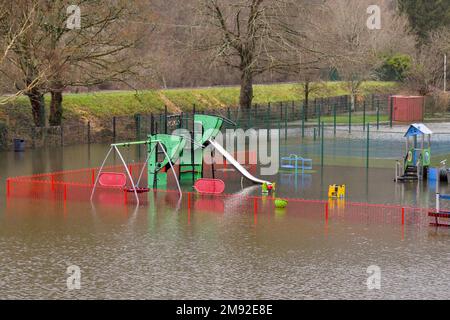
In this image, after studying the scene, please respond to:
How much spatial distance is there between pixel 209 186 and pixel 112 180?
3803 millimetres

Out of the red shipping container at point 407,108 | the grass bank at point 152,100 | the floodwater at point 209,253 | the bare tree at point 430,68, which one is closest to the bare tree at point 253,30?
the grass bank at point 152,100

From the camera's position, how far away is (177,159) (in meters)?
35.8

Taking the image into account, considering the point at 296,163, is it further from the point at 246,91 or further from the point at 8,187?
the point at 246,91

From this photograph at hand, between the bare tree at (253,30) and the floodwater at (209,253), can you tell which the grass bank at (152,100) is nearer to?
the bare tree at (253,30)

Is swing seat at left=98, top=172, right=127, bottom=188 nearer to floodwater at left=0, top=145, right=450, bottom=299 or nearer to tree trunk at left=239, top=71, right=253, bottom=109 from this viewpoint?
floodwater at left=0, top=145, right=450, bottom=299

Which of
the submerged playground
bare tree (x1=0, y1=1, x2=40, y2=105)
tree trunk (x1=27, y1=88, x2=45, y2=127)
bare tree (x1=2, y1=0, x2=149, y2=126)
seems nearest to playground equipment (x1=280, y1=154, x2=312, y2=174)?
the submerged playground

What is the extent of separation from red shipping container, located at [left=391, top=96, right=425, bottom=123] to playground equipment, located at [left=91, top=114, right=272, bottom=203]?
32.9 meters

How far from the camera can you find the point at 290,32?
58438 millimetres

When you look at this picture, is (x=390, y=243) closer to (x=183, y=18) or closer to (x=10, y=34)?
(x=10, y=34)

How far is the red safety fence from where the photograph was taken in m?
28.5

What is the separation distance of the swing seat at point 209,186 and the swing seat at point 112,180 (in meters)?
2.85

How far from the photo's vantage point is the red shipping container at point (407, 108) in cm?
6662

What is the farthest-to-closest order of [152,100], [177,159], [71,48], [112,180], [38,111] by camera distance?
1. [152,100]
2. [38,111]
3. [71,48]
4. [177,159]
5. [112,180]

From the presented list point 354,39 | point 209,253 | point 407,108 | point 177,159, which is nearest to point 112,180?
point 177,159
